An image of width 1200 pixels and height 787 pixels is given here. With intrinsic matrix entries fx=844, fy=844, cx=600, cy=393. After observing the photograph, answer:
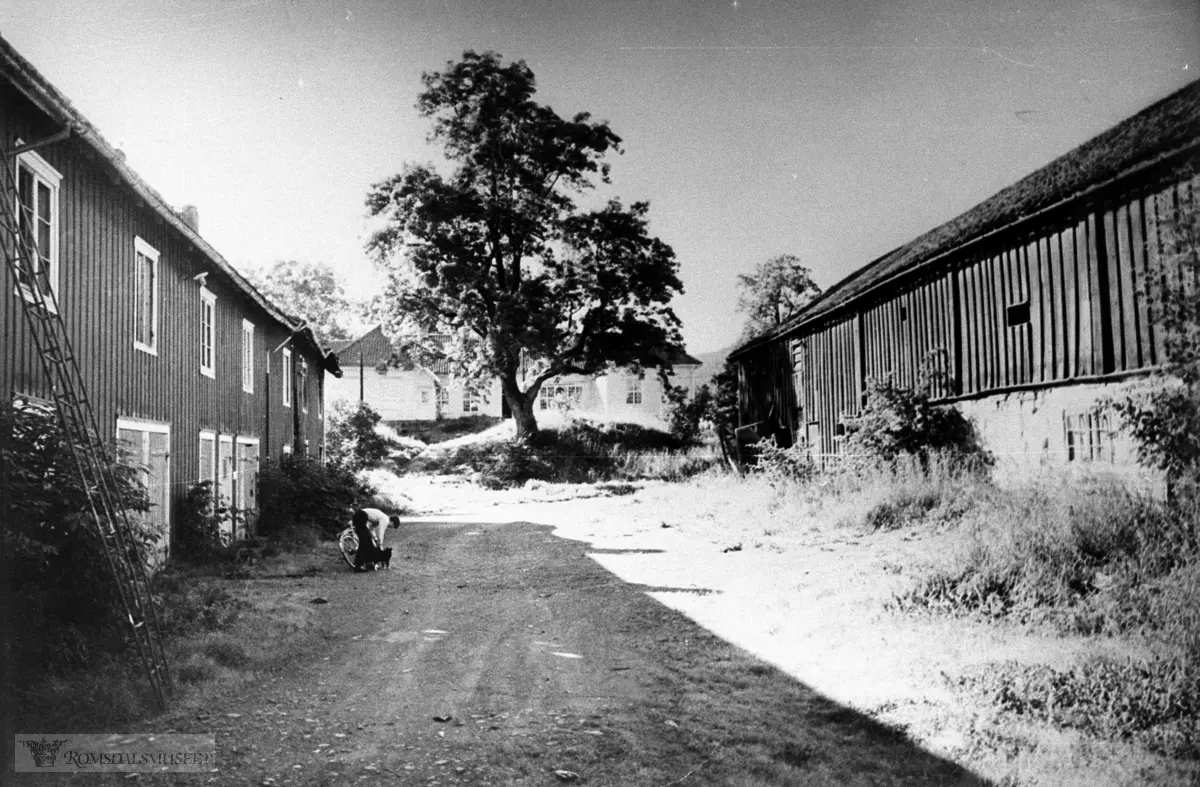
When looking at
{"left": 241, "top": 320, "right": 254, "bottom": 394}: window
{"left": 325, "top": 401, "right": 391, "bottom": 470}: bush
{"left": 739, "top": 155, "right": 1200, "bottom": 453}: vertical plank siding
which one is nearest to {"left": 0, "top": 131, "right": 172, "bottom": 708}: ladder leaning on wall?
{"left": 739, "top": 155, "right": 1200, "bottom": 453}: vertical plank siding

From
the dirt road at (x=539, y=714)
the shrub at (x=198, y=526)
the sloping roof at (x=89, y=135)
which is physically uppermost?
the sloping roof at (x=89, y=135)

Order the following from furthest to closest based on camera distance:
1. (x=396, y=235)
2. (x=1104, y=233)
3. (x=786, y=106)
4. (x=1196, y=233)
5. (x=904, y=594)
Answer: (x=1104, y=233) < (x=396, y=235) < (x=904, y=594) < (x=786, y=106) < (x=1196, y=233)

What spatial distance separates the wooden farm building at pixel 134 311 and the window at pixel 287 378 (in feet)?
8.65

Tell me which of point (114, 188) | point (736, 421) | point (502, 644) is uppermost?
point (114, 188)

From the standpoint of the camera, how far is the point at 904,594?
332 inches

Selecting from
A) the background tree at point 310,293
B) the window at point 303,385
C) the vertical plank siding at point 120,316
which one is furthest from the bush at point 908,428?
the window at point 303,385

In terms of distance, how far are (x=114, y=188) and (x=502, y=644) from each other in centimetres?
724

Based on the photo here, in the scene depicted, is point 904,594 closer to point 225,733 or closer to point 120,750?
point 225,733

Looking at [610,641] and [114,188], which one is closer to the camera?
[610,641]

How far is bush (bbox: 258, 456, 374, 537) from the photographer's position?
16.9 metres

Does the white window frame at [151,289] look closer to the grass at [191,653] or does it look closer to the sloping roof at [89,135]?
the sloping roof at [89,135]

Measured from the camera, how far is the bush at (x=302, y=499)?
16.9 metres

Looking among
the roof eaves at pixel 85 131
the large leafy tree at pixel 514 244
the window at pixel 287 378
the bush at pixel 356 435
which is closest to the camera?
the roof eaves at pixel 85 131

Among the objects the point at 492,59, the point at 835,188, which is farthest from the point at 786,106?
the point at 492,59
